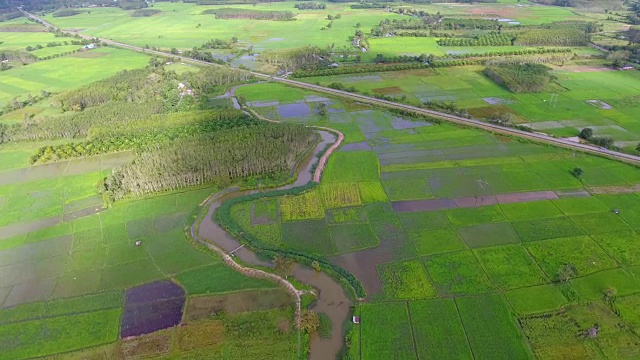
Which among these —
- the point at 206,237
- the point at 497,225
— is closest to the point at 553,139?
the point at 497,225

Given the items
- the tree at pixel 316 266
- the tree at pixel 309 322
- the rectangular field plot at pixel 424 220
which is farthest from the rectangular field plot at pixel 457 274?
the tree at pixel 309 322

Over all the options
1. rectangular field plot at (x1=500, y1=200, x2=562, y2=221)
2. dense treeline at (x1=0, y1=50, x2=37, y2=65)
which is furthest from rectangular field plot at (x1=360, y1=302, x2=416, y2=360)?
dense treeline at (x1=0, y1=50, x2=37, y2=65)

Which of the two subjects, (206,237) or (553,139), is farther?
(553,139)

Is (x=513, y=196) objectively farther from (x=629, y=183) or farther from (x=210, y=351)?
(x=210, y=351)

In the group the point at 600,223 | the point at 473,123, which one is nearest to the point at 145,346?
the point at 600,223

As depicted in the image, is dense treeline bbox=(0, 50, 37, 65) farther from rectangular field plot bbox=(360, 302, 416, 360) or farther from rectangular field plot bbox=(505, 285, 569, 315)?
rectangular field plot bbox=(505, 285, 569, 315)

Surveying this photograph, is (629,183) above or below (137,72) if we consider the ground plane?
below
